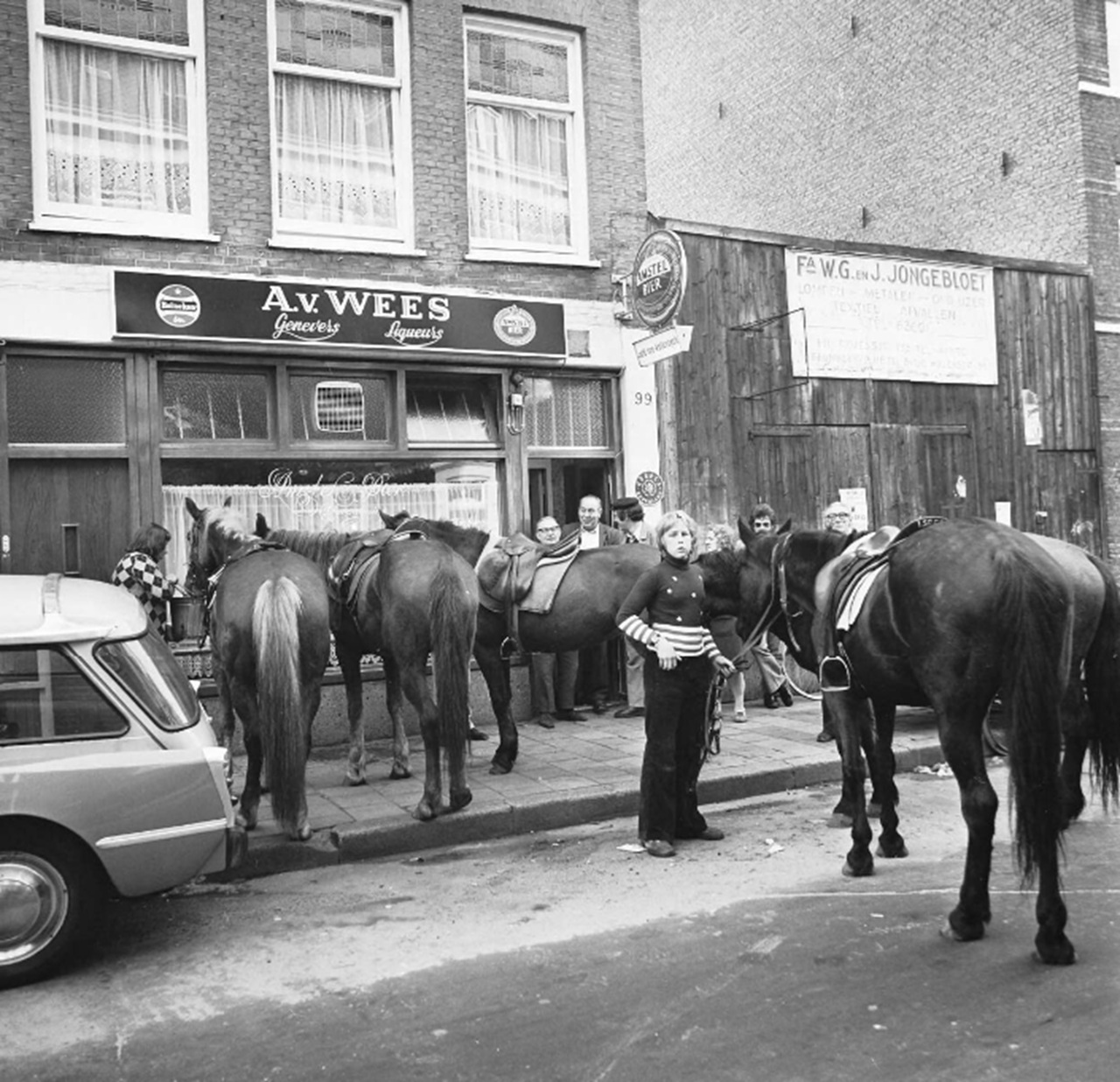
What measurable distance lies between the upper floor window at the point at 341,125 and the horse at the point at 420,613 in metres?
3.96

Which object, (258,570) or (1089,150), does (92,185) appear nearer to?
(258,570)

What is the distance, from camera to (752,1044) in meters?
3.90

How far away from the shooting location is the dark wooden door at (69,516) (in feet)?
31.4

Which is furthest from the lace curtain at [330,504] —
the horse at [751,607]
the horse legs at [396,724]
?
the horse at [751,607]

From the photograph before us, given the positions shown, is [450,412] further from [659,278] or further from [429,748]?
[429,748]

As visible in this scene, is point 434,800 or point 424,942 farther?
point 434,800

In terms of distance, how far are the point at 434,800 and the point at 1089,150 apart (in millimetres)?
15430

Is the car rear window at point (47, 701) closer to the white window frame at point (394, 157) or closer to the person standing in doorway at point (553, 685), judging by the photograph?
the person standing in doorway at point (553, 685)

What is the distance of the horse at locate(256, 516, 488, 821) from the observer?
7.10 metres

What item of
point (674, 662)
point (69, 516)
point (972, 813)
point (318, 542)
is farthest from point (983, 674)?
point (69, 516)

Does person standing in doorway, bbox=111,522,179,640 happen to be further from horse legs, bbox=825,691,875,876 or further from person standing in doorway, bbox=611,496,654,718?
horse legs, bbox=825,691,875,876

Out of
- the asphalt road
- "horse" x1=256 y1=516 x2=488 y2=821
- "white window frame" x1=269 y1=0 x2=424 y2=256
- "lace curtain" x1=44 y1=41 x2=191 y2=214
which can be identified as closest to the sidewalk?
"horse" x1=256 y1=516 x2=488 y2=821

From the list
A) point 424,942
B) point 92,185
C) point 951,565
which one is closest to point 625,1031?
point 424,942

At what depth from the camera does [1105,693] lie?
6090 mm
